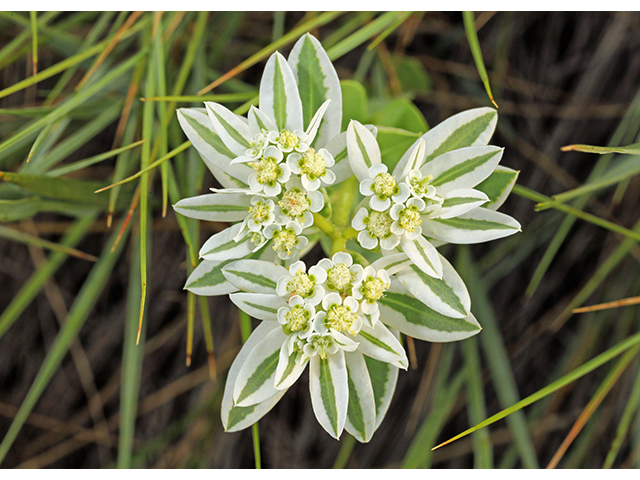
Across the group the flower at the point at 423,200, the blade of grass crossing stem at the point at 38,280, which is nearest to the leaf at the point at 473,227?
the flower at the point at 423,200

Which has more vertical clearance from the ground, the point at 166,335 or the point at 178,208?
the point at 178,208

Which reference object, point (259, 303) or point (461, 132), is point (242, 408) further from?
point (461, 132)

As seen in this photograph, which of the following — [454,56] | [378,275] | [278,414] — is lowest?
[278,414]

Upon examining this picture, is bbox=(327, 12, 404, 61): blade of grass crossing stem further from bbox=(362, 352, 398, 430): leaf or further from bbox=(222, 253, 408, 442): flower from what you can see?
bbox=(362, 352, 398, 430): leaf

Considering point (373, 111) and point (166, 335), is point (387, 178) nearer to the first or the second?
point (373, 111)

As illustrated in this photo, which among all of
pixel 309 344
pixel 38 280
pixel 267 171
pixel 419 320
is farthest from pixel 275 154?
pixel 38 280

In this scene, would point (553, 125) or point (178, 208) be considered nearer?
point (178, 208)

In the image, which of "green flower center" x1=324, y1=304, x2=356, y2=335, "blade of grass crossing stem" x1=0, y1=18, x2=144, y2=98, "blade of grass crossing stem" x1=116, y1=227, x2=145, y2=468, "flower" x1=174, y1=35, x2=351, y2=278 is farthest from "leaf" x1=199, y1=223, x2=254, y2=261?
"blade of grass crossing stem" x1=116, y1=227, x2=145, y2=468

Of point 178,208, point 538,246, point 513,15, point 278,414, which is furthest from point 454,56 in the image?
point 278,414
